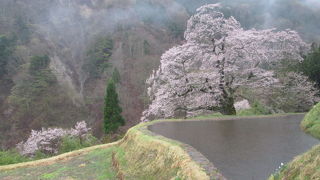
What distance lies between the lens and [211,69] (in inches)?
713

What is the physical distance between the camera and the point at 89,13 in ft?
298

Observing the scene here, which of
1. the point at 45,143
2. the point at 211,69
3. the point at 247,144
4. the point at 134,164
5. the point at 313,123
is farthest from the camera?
the point at 45,143

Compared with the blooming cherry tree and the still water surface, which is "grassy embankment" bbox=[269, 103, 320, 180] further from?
the blooming cherry tree

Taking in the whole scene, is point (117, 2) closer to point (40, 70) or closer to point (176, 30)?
point (176, 30)

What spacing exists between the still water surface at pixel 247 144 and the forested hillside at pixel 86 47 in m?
28.2

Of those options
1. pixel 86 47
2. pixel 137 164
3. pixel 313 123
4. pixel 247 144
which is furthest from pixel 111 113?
pixel 86 47

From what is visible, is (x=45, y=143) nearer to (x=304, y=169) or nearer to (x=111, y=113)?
(x=111, y=113)

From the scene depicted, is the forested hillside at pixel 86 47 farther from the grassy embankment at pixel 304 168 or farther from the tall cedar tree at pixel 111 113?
the grassy embankment at pixel 304 168

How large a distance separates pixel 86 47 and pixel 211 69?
199 ft

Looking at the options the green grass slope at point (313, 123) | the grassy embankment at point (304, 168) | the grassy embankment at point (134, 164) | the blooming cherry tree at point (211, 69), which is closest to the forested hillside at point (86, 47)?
the blooming cherry tree at point (211, 69)

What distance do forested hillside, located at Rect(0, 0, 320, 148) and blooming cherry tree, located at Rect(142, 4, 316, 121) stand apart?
20.2 meters

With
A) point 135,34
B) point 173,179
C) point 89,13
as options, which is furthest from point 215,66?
point 89,13

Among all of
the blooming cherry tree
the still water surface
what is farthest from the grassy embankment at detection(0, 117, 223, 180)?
the blooming cherry tree

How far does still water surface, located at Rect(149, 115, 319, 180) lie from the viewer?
6578 millimetres
